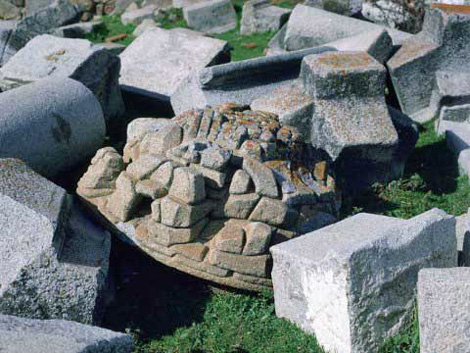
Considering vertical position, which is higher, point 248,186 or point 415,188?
point 248,186

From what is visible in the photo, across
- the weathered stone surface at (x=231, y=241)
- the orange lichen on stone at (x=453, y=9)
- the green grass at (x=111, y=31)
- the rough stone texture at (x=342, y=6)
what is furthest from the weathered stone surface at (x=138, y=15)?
the weathered stone surface at (x=231, y=241)

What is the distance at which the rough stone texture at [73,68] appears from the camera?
643 centimetres

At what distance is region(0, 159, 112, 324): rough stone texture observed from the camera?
12.3 ft

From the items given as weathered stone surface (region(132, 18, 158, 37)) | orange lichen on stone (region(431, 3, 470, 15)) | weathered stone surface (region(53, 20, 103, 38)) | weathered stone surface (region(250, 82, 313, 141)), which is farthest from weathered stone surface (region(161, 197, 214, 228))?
weathered stone surface (region(53, 20, 103, 38))

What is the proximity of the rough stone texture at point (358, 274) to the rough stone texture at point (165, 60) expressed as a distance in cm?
360

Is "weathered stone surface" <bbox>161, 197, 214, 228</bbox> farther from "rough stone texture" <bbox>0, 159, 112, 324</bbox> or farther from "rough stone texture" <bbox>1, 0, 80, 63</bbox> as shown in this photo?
"rough stone texture" <bbox>1, 0, 80, 63</bbox>

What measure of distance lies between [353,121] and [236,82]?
4.09 feet

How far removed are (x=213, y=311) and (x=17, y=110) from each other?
7.31ft

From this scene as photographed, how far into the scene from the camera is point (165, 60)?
7.69 metres

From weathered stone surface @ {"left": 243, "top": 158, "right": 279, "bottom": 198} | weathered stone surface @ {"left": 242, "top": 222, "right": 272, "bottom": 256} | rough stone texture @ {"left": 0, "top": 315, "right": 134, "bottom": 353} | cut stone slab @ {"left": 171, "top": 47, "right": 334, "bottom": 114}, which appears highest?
rough stone texture @ {"left": 0, "top": 315, "right": 134, "bottom": 353}

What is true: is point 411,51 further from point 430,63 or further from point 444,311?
point 444,311

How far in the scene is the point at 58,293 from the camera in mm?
3791

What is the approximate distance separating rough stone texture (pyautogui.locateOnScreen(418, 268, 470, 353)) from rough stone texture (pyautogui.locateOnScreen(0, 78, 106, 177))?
3.05 metres

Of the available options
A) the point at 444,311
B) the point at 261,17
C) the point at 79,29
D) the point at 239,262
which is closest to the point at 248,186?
the point at 239,262
